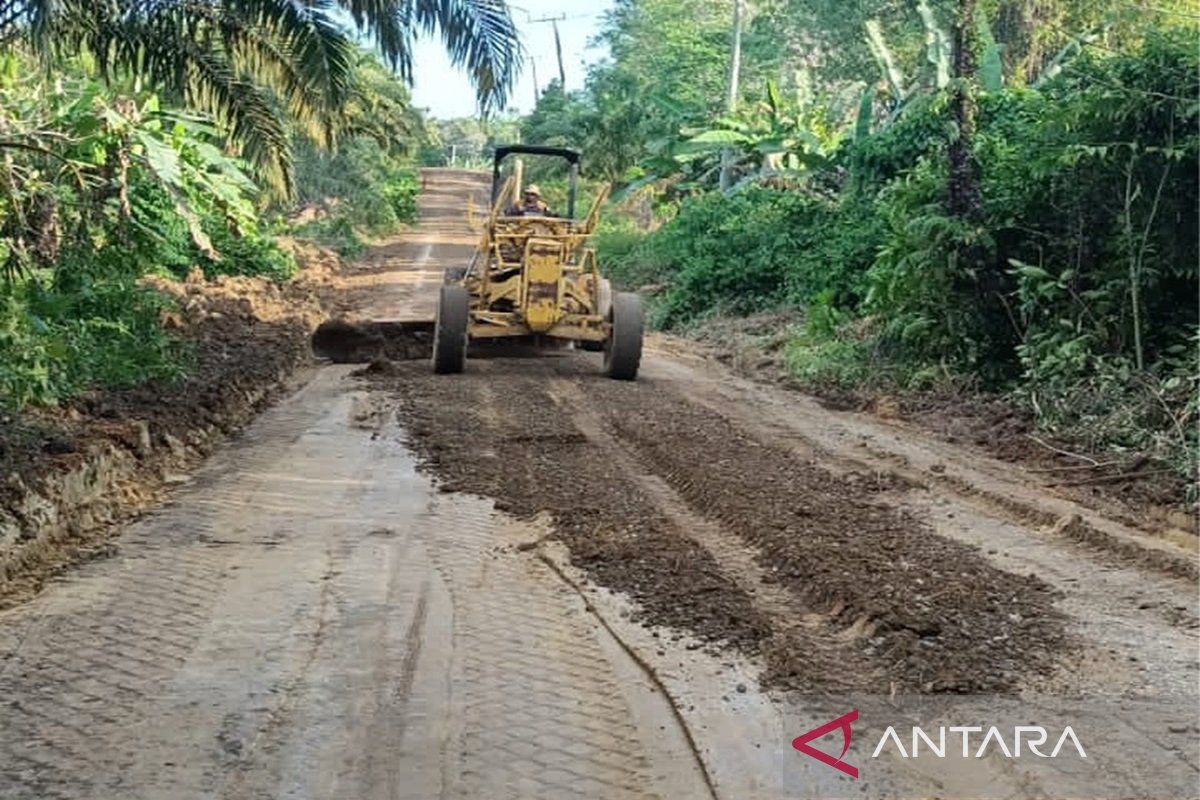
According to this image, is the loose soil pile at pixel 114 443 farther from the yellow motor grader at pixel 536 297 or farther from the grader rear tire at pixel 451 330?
the yellow motor grader at pixel 536 297

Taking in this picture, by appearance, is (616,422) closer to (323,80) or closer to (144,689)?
(323,80)

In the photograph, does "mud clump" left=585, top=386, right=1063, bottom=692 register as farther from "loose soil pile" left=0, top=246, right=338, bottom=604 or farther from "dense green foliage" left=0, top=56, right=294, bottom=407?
"dense green foliage" left=0, top=56, right=294, bottom=407

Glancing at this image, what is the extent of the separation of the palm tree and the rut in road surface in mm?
3078

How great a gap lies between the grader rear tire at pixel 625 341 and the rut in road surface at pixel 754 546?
1.89m

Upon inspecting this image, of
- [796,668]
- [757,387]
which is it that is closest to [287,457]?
[796,668]

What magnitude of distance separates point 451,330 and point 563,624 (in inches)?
316

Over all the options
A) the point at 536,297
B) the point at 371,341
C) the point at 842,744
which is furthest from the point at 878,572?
the point at 371,341

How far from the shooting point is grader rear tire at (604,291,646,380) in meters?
13.7

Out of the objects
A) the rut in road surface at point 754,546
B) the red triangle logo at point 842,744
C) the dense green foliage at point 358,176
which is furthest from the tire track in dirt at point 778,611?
the dense green foliage at point 358,176

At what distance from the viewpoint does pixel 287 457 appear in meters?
9.60

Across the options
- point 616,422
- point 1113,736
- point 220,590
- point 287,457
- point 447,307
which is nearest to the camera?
point 1113,736

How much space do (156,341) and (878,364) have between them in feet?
24.7

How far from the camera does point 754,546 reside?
7.07 m

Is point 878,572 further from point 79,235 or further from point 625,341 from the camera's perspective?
point 79,235
